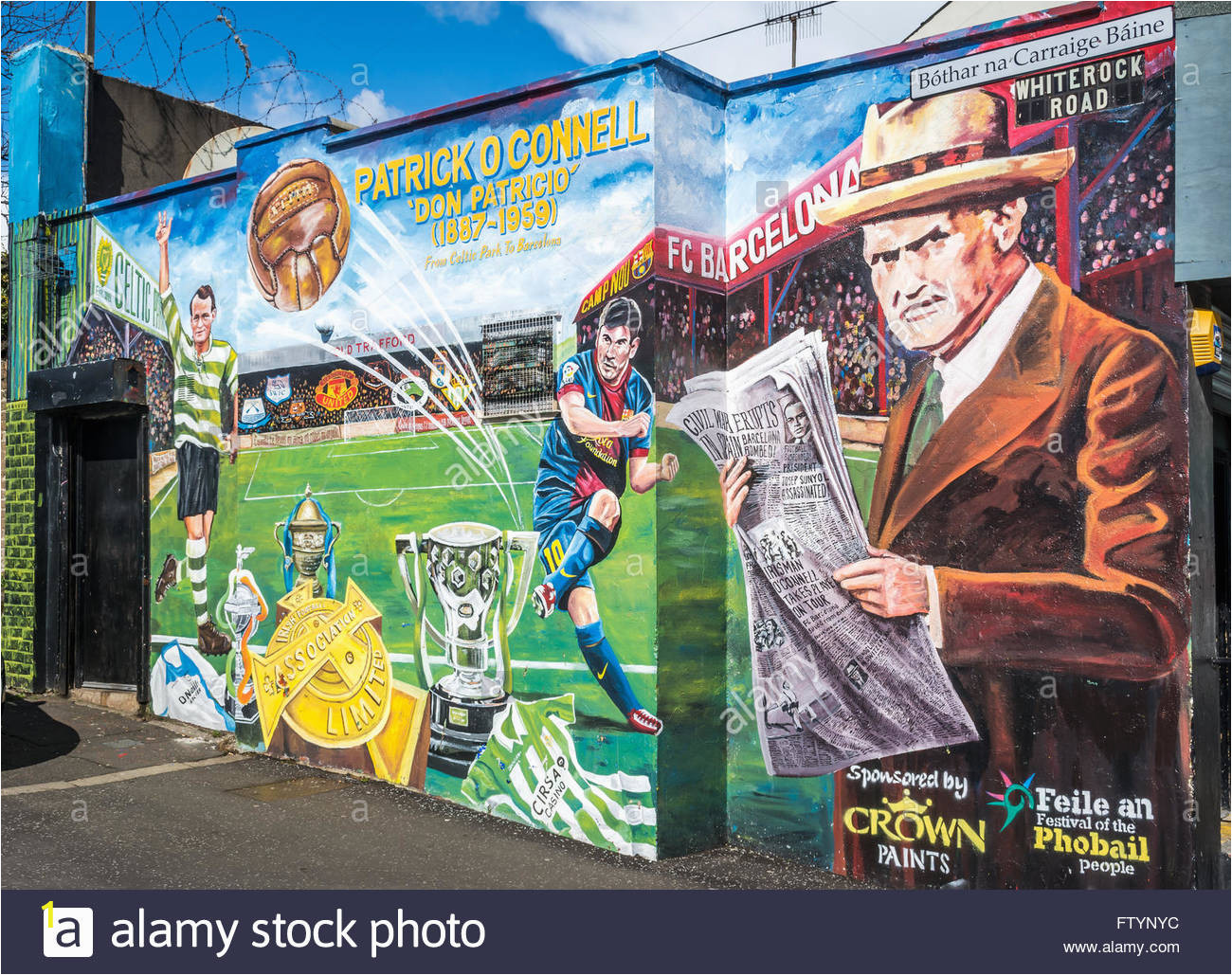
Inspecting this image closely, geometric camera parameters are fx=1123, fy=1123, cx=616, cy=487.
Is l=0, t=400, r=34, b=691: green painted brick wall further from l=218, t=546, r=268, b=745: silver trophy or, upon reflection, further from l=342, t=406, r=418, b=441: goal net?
l=342, t=406, r=418, b=441: goal net

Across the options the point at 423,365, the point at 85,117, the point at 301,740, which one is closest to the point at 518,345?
the point at 423,365

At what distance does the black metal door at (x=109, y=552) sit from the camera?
32.6 ft

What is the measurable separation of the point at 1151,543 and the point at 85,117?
983cm

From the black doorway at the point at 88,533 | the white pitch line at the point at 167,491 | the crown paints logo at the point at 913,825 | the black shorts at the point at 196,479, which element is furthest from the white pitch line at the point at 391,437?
the crown paints logo at the point at 913,825

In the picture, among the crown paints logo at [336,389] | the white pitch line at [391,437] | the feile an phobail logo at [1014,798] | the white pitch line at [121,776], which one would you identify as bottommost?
the white pitch line at [121,776]

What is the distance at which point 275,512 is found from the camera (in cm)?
855

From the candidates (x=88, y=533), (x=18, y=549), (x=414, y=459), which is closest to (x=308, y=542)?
(x=414, y=459)

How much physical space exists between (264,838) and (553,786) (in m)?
1.75

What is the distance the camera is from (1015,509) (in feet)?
18.7

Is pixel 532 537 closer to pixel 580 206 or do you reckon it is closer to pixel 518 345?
pixel 518 345

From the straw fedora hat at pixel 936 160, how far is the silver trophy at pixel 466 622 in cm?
282

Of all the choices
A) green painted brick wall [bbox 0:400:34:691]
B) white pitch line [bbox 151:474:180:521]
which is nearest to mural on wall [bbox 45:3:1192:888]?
white pitch line [bbox 151:474:180:521]

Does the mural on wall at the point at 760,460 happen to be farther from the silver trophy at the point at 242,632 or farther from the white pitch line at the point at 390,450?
the silver trophy at the point at 242,632

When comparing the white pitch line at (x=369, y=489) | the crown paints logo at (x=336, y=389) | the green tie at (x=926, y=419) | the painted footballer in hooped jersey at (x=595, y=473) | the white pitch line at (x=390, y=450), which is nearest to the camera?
the green tie at (x=926, y=419)
